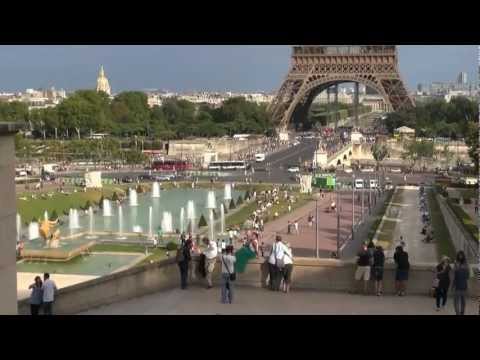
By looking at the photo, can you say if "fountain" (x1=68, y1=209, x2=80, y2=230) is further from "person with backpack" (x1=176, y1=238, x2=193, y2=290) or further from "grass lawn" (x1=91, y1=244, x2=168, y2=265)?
"person with backpack" (x1=176, y1=238, x2=193, y2=290)

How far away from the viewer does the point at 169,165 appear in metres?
53.1

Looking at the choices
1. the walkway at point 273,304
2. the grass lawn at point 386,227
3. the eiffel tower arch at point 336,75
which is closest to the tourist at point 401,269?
the walkway at point 273,304

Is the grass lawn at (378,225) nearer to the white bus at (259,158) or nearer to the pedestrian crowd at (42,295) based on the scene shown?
the pedestrian crowd at (42,295)

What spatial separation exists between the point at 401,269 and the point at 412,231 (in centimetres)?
1738

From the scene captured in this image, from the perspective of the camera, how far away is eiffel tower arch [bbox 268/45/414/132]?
77375 millimetres

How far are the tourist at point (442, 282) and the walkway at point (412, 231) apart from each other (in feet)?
22.9

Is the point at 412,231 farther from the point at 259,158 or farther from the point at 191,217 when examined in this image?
the point at 259,158

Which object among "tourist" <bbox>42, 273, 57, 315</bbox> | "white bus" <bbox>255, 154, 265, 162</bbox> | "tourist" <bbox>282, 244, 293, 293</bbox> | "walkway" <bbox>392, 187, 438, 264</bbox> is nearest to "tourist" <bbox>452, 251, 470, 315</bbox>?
"tourist" <bbox>282, 244, 293, 293</bbox>

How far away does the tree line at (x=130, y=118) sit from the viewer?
71.3m

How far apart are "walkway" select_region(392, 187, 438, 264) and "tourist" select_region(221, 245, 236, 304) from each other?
739cm

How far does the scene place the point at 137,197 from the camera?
37344 mm
